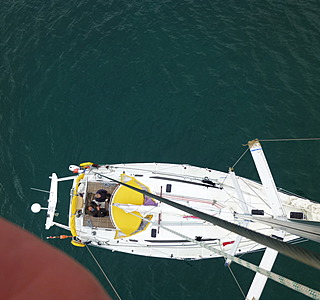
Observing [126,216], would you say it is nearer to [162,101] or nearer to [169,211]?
[169,211]

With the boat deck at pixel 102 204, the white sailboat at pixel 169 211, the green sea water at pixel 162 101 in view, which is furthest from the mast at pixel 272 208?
the boat deck at pixel 102 204

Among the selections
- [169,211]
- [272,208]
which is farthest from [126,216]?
[272,208]

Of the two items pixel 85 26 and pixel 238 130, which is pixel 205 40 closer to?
pixel 238 130

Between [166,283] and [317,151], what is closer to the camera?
[166,283]

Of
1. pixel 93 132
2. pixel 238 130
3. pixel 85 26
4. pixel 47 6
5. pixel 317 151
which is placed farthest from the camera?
pixel 47 6

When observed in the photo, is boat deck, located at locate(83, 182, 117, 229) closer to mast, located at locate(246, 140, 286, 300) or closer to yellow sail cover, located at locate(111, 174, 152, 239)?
yellow sail cover, located at locate(111, 174, 152, 239)

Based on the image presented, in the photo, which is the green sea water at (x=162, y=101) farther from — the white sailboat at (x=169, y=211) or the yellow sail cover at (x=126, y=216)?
the yellow sail cover at (x=126, y=216)

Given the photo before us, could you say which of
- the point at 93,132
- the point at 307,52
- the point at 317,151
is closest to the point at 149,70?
the point at 93,132

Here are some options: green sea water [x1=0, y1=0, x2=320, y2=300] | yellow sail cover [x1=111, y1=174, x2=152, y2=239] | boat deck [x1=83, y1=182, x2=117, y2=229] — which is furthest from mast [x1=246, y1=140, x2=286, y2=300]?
boat deck [x1=83, y1=182, x2=117, y2=229]
